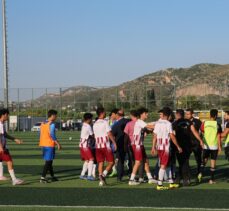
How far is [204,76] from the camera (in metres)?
156

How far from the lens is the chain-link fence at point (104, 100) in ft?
190

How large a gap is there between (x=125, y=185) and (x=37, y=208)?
149 inches

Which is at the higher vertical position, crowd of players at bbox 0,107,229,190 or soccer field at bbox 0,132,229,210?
crowd of players at bbox 0,107,229,190

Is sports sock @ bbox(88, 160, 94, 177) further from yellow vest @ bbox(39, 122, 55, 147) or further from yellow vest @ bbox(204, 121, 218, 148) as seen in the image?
yellow vest @ bbox(204, 121, 218, 148)

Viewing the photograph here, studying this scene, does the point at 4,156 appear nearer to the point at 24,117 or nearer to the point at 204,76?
the point at 24,117

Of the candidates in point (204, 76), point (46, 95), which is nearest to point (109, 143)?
point (46, 95)

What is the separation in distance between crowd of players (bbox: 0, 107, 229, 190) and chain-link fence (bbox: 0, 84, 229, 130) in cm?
4171

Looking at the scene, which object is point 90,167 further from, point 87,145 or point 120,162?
point 120,162

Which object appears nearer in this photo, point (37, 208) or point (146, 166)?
point (37, 208)

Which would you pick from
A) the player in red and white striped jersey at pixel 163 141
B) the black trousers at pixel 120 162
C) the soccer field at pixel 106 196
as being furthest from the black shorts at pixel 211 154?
the black trousers at pixel 120 162

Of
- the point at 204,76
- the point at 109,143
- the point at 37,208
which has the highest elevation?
the point at 204,76

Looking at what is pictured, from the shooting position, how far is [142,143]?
13867mm

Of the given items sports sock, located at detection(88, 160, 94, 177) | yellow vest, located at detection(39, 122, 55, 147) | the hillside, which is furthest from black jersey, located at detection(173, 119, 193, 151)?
the hillside

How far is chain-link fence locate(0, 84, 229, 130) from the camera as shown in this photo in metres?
57.8
